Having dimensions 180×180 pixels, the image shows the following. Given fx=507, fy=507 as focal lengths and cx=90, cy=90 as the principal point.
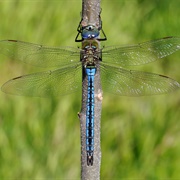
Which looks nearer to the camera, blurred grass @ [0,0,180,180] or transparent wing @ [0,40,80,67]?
transparent wing @ [0,40,80,67]

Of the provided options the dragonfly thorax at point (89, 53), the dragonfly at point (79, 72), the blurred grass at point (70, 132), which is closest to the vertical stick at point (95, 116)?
the dragonfly thorax at point (89, 53)

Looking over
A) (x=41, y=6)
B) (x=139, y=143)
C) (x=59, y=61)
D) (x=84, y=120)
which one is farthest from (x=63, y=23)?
(x=84, y=120)

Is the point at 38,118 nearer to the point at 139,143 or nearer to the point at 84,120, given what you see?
the point at 139,143

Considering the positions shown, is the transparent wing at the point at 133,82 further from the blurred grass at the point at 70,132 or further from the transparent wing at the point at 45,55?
the blurred grass at the point at 70,132

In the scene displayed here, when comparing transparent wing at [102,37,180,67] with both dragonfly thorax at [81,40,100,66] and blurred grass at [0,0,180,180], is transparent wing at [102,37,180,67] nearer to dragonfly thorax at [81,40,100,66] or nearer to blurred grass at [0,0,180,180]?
dragonfly thorax at [81,40,100,66]

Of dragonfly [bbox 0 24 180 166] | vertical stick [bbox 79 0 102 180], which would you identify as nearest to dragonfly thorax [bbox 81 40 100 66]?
dragonfly [bbox 0 24 180 166]

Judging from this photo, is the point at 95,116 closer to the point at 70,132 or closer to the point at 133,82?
the point at 133,82

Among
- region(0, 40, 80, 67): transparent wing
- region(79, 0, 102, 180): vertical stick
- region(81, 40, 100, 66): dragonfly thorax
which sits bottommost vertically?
region(79, 0, 102, 180): vertical stick
